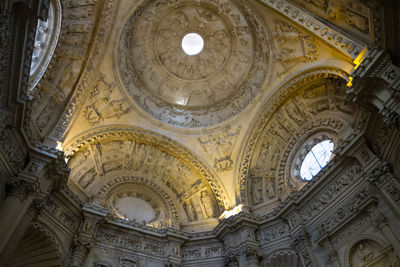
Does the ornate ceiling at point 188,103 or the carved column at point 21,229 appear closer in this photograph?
the carved column at point 21,229

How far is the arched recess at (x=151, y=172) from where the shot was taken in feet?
46.7

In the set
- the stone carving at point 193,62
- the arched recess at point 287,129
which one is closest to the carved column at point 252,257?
the arched recess at point 287,129

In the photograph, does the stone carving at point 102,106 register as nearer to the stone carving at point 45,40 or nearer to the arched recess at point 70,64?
the arched recess at point 70,64

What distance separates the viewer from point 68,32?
479 inches

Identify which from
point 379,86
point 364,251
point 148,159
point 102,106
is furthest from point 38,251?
point 379,86

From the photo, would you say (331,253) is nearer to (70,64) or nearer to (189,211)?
(189,211)

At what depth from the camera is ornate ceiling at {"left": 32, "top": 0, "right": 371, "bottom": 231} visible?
A: 1262 centimetres

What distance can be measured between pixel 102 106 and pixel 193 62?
18.6ft

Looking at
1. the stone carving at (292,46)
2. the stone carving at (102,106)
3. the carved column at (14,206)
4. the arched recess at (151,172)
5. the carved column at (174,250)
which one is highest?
the stone carving at (292,46)

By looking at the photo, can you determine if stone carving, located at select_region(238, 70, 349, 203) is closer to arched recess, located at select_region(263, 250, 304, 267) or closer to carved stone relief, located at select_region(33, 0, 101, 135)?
arched recess, located at select_region(263, 250, 304, 267)

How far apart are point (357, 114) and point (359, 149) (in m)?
1.52

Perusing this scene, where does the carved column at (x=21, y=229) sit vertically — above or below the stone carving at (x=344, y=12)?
below

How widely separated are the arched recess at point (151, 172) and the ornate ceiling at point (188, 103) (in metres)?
0.05

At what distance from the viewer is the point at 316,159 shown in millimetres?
13305
